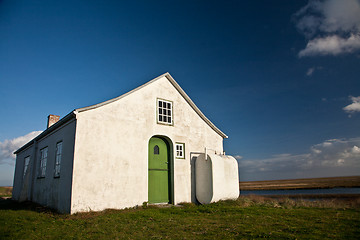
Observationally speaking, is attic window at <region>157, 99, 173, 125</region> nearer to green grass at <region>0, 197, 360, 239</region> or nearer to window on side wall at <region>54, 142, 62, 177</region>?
green grass at <region>0, 197, 360, 239</region>

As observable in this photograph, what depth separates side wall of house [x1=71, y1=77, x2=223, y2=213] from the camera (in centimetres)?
878

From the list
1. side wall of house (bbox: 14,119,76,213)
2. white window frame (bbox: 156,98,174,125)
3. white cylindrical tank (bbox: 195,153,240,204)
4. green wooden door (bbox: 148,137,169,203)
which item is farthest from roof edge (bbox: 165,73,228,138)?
side wall of house (bbox: 14,119,76,213)

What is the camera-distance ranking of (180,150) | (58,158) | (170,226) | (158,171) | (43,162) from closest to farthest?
1. (170,226)
2. (58,158)
3. (158,171)
4. (180,150)
5. (43,162)

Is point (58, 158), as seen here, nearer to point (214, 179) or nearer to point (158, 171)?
point (158, 171)

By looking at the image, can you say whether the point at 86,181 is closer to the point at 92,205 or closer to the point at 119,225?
the point at 92,205

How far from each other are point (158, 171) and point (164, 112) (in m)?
2.91

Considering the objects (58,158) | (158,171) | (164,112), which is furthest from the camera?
(164,112)

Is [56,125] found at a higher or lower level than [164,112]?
lower

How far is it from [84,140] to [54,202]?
10.7ft

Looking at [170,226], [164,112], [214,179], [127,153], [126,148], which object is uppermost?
[164,112]

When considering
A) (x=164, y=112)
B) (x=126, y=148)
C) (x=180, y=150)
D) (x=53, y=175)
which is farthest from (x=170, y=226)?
(x=53, y=175)

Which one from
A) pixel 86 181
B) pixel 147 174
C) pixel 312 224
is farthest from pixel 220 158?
pixel 86 181

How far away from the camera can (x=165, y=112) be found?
1174 centimetres

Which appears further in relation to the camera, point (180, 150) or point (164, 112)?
point (180, 150)
